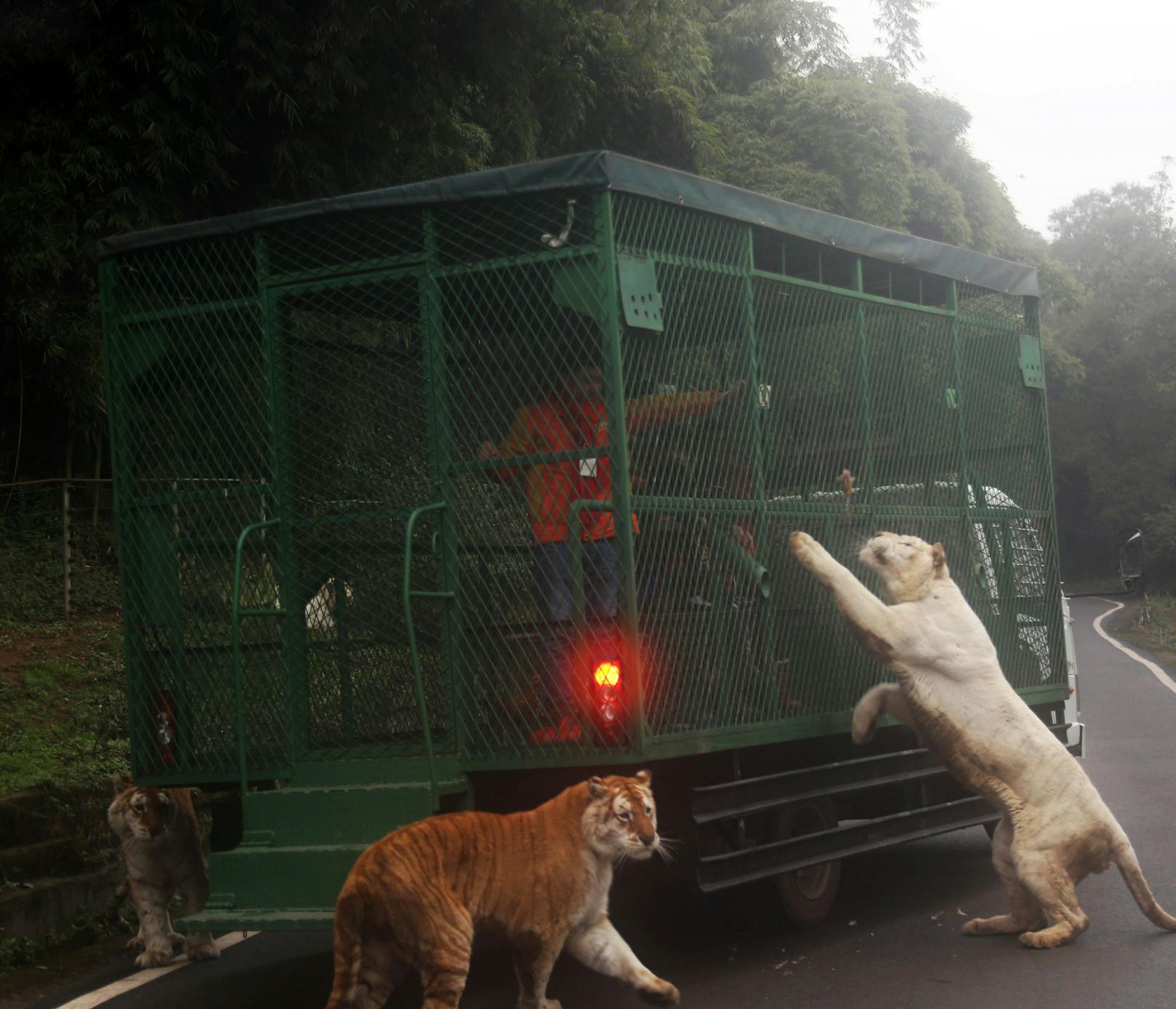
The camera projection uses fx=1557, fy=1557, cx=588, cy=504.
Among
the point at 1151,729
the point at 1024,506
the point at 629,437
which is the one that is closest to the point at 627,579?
the point at 629,437

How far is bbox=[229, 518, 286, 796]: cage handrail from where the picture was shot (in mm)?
6805

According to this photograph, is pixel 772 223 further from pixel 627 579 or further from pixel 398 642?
pixel 398 642

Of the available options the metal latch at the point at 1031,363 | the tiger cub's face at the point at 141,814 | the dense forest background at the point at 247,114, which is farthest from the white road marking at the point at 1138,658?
the tiger cub's face at the point at 141,814

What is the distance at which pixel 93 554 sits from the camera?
16.7 m

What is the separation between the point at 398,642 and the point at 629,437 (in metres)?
1.80

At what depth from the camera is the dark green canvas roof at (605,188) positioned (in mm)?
6344

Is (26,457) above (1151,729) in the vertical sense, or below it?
above

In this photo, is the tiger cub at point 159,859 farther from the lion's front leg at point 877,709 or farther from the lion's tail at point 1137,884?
the lion's tail at point 1137,884

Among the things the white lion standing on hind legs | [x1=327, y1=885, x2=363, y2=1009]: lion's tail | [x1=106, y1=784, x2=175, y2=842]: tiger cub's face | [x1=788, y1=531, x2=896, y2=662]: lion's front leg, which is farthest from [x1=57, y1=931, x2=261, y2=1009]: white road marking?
the white lion standing on hind legs

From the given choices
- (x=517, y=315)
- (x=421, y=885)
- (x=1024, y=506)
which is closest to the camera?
(x=421, y=885)

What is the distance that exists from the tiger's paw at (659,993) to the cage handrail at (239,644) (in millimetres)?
2054

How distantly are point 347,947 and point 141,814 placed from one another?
209cm

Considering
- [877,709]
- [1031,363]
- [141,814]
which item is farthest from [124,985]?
[1031,363]

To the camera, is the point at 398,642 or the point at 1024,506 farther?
the point at 1024,506
